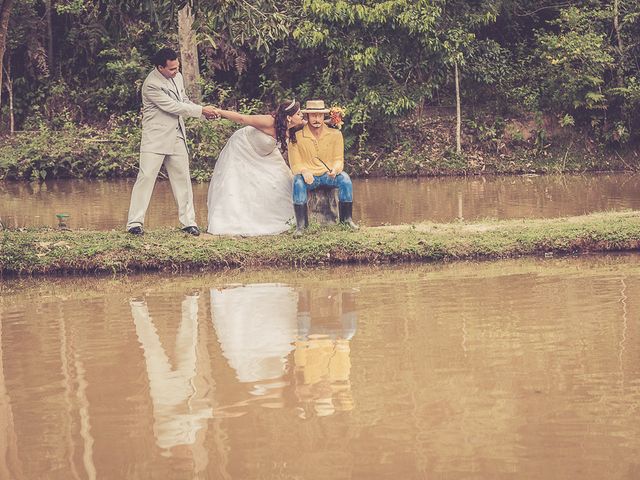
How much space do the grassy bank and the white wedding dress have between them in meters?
0.51

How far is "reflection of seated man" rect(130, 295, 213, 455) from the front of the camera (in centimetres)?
551

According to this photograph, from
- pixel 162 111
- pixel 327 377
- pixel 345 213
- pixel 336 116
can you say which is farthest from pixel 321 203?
pixel 327 377

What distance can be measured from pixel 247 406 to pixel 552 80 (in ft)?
50.6

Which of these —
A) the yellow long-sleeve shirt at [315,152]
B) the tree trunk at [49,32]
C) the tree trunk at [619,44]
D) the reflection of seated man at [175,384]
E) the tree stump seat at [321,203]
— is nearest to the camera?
the reflection of seated man at [175,384]

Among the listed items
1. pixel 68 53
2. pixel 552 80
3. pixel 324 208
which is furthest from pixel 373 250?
pixel 68 53

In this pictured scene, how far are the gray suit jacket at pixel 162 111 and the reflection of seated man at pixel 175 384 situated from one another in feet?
9.20

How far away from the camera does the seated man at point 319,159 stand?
11.2m

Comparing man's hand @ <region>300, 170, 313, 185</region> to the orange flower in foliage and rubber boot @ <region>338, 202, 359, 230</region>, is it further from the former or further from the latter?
the orange flower in foliage

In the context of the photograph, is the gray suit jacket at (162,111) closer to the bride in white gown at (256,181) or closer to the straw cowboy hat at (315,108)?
the bride in white gown at (256,181)

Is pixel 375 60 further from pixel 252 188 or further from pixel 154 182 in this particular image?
pixel 154 182

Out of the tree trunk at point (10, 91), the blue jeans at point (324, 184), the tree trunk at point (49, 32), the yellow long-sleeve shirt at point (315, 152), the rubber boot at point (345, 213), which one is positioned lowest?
the rubber boot at point (345, 213)

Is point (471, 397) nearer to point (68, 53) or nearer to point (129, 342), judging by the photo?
point (129, 342)

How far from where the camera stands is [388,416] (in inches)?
221

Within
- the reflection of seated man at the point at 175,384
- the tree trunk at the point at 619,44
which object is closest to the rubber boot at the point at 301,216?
the reflection of seated man at the point at 175,384
